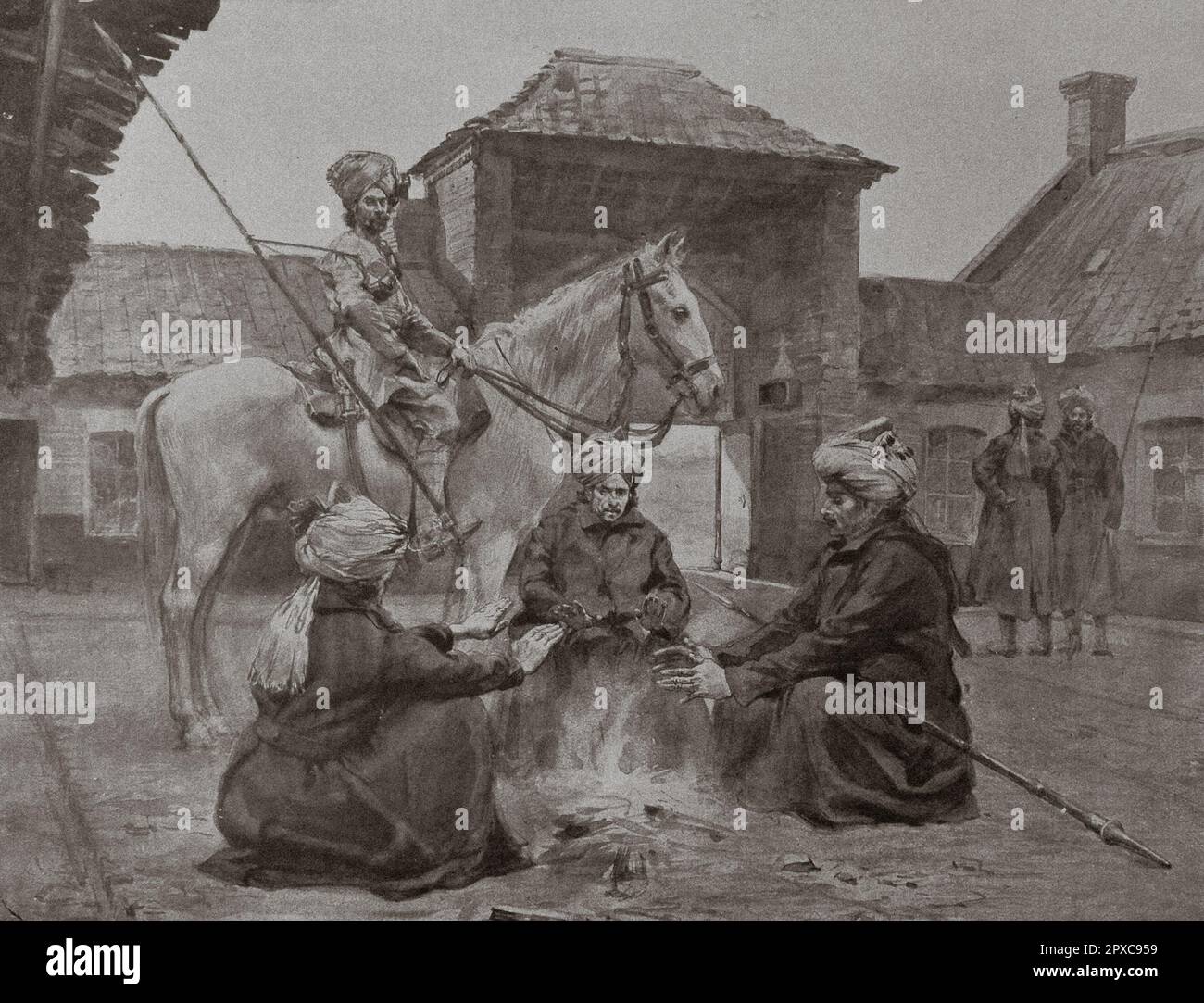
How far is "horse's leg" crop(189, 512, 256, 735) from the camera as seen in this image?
14.1ft

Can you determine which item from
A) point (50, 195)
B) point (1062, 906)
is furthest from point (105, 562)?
point (1062, 906)

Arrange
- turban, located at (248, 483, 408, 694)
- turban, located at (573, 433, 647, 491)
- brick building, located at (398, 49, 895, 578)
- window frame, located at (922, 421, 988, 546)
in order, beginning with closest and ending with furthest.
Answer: turban, located at (248, 483, 408, 694) < turban, located at (573, 433, 647, 491) < brick building, located at (398, 49, 895, 578) < window frame, located at (922, 421, 988, 546)

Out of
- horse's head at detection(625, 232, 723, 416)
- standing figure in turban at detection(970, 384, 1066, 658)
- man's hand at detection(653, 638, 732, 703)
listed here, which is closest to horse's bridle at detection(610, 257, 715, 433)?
horse's head at detection(625, 232, 723, 416)

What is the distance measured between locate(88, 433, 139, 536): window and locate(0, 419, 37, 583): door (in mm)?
226

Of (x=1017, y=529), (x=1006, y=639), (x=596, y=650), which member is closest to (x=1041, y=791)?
(x=1006, y=639)

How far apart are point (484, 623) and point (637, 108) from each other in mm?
1999

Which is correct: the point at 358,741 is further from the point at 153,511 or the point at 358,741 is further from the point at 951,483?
the point at 951,483

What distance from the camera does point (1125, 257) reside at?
5.09 meters

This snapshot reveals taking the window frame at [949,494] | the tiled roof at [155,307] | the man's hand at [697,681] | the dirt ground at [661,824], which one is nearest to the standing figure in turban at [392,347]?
the tiled roof at [155,307]

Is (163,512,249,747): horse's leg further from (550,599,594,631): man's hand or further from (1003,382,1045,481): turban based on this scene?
(1003,382,1045,481): turban

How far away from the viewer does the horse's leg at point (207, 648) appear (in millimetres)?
4285

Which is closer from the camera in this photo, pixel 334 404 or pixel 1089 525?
pixel 334 404

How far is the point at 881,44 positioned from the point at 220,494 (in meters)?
2.97

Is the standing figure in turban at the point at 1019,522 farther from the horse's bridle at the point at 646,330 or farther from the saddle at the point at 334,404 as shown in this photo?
the saddle at the point at 334,404
